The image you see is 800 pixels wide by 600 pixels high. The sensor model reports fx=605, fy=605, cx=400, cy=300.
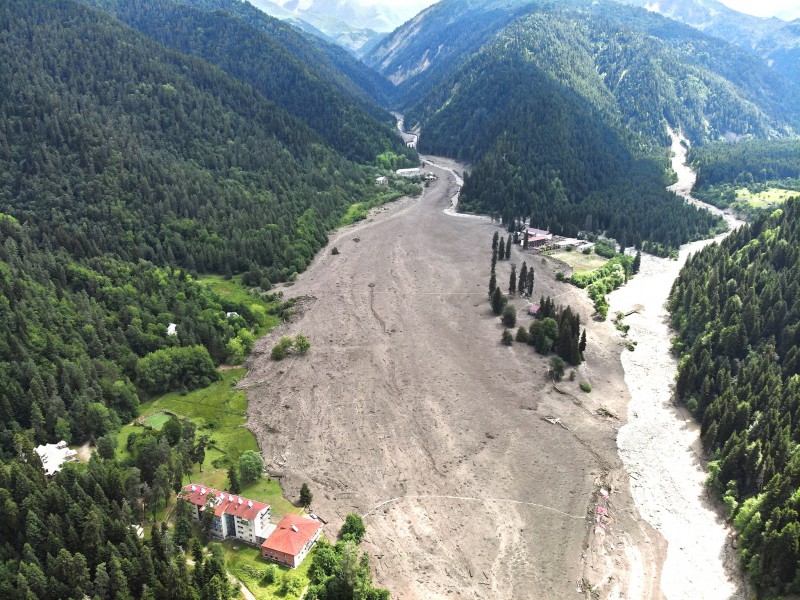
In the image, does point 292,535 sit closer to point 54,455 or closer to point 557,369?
point 54,455

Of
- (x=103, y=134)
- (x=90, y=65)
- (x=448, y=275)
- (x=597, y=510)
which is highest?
(x=90, y=65)

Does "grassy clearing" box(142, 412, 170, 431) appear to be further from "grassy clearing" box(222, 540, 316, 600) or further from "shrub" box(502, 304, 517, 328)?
"shrub" box(502, 304, 517, 328)

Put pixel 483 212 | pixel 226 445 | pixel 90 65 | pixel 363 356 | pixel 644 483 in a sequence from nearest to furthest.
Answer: pixel 644 483
pixel 226 445
pixel 363 356
pixel 90 65
pixel 483 212

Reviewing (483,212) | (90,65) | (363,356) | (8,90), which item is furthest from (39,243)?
(483,212)

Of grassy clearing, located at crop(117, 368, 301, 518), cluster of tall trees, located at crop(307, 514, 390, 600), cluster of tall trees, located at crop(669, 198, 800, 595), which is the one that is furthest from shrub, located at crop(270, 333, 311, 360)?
cluster of tall trees, located at crop(669, 198, 800, 595)

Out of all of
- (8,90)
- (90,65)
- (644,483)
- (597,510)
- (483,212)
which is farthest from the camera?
(483,212)

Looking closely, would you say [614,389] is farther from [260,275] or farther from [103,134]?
[103,134]
